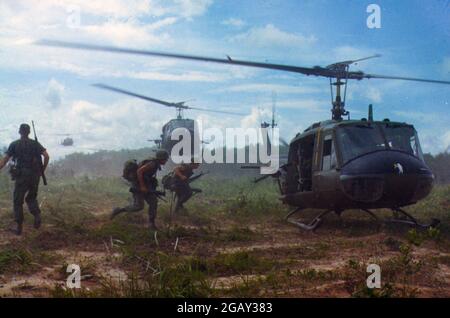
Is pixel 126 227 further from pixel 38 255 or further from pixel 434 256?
pixel 434 256

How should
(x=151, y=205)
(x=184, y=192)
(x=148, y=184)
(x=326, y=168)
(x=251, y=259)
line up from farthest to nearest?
(x=184, y=192) → (x=148, y=184) → (x=151, y=205) → (x=326, y=168) → (x=251, y=259)

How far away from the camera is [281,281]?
472 cm

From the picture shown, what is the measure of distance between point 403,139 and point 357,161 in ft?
3.87

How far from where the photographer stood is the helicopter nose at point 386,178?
7.34m

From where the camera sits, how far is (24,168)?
26.9 ft

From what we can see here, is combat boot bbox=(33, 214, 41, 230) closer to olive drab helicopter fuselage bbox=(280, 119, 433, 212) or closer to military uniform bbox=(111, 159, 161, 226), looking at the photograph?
military uniform bbox=(111, 159, 161, 226)

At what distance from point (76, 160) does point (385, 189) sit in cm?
4299

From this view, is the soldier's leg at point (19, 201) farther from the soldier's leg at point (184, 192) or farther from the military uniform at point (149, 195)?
the soldier's leg at point (184, 192)

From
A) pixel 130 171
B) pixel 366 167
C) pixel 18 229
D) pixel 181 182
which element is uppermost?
pixel 366 167

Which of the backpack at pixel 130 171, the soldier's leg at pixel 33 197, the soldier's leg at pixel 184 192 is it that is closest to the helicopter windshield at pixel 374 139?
the backpack at pixel 130 171

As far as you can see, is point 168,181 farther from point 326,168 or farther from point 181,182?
point 326,168

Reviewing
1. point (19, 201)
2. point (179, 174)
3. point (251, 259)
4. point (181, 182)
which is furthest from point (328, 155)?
point (19, 201)

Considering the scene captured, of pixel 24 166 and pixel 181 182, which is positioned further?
pixel 181 182
